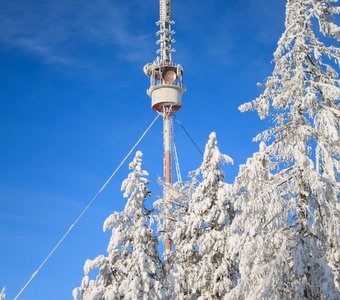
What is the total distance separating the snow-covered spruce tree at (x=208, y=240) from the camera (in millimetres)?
23359

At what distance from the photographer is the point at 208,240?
78.1ft

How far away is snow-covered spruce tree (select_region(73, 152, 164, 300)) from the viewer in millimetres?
25283

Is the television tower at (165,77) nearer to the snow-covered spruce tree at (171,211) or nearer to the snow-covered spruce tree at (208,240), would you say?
the snow-covered spruce tree at (171,211)

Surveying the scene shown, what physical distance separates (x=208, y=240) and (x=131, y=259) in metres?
4.21

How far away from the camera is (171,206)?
3136 cm

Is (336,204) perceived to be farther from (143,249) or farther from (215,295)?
(143,249)

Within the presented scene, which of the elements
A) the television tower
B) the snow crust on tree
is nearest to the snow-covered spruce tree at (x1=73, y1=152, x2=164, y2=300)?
the snow crust on tree

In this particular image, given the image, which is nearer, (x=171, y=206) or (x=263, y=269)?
(x=263, y=269)

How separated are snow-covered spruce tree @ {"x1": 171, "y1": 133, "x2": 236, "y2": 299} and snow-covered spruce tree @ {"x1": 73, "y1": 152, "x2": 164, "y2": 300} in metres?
1.24

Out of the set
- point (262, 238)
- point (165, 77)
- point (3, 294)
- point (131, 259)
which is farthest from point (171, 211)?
point (165, 77)

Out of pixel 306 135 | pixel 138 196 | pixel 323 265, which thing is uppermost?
pixel 138 196

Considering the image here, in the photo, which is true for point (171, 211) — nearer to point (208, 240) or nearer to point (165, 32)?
point (208, 240)

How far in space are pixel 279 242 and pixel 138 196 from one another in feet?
40.9

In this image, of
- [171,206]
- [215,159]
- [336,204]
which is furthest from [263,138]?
[171,206]
